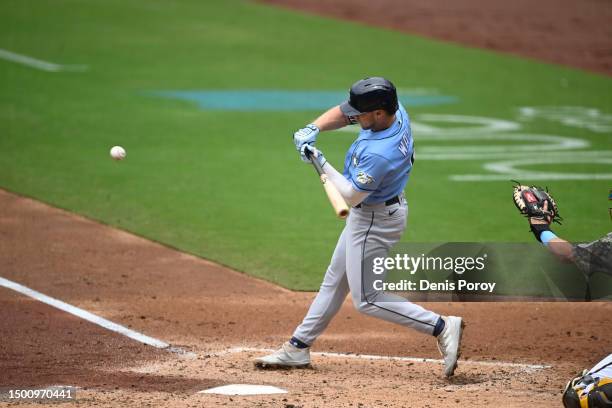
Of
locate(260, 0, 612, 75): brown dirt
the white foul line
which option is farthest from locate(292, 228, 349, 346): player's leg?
locate(260, 0, 612, 75): brown dirt

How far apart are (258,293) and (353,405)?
9.18ft

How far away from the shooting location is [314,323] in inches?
266

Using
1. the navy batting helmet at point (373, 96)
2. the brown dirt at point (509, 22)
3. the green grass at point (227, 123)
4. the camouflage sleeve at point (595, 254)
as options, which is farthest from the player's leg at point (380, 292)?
the brown dirt at point (509, 22)

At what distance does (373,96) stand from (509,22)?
20.1m

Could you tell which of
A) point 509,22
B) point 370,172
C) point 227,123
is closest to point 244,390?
point 370,172

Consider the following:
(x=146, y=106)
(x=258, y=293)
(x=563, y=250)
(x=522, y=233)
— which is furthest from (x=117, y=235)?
(x=146, y=106)

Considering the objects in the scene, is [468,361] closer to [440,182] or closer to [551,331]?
[551,331]

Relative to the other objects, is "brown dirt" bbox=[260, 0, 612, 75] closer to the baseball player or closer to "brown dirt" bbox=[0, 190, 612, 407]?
"brown dirt" bbox=[0, 190, 612, 407]

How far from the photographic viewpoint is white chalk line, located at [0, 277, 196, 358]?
23.6ft

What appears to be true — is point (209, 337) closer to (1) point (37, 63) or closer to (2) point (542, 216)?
(2) point (542, 216)

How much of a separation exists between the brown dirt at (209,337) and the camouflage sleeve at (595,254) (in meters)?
0.81

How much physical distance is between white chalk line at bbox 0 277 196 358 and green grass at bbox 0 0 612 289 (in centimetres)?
175

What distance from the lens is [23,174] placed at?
12.2 metres

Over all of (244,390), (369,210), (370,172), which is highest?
Answer: (370,172)
